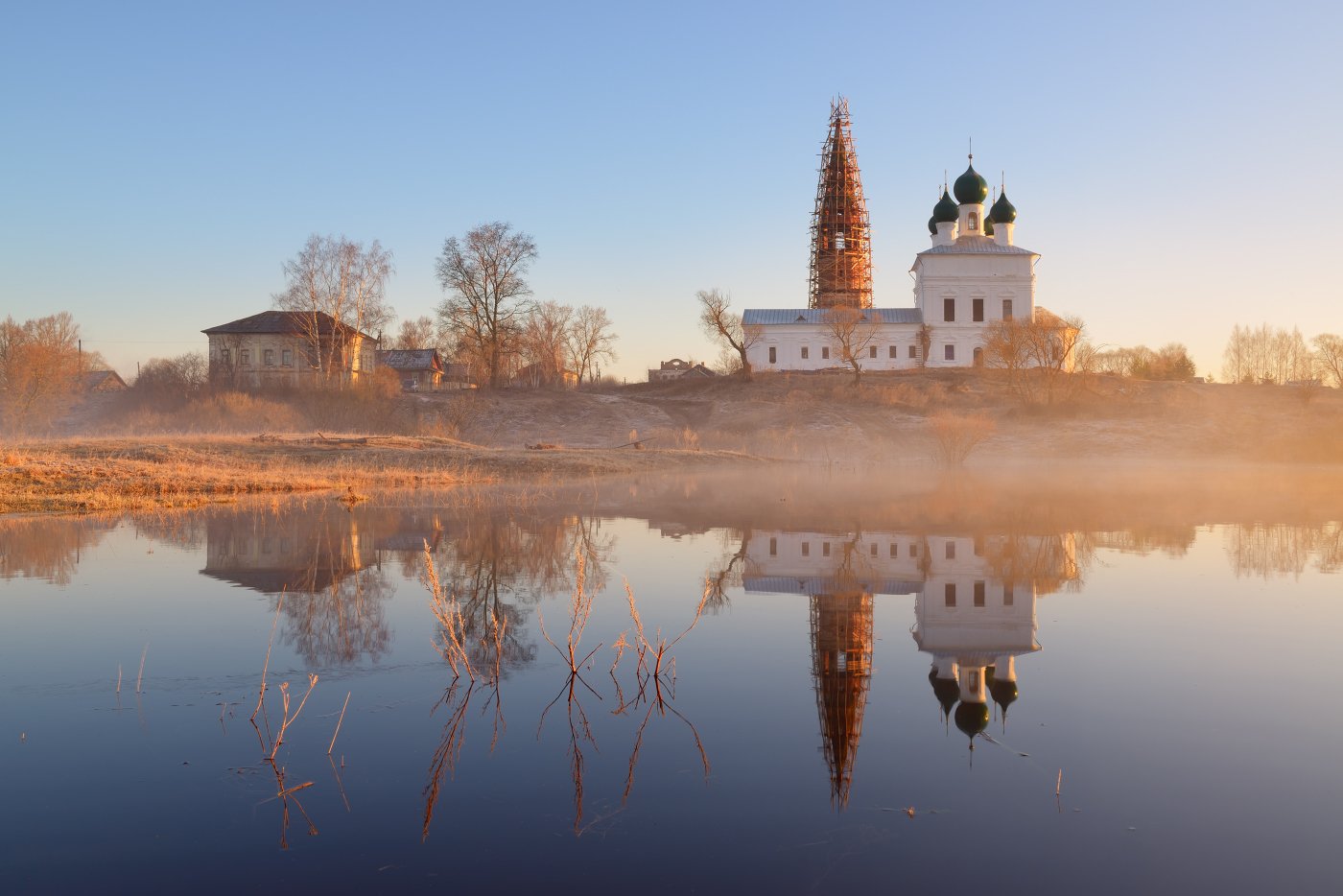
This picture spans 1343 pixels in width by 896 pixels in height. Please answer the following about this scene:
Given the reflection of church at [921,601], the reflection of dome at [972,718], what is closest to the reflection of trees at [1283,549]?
the reflection of church at [921,601]

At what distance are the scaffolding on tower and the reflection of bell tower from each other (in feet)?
189

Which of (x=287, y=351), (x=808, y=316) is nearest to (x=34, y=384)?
(x=287, y=351)

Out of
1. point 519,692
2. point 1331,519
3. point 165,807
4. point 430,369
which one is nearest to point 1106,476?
point 1331,519

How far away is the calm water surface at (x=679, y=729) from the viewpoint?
176 inches

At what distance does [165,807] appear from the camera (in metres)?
4.93

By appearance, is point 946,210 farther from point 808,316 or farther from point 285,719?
point 285,719

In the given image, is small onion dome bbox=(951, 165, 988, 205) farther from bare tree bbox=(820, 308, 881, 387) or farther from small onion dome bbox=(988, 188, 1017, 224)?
bare tree bbox=(820, 308, 881, 387)

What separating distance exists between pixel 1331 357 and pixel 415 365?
60643 mm

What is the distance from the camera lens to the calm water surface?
448 centimetres

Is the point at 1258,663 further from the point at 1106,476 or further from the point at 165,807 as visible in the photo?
the point at 1106,476

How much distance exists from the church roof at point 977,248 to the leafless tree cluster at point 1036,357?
938cm

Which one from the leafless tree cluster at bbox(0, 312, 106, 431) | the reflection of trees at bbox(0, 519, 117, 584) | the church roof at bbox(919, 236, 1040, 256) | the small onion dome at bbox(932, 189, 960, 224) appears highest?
the small onion dome at bbox(932, 189, 960, 224)

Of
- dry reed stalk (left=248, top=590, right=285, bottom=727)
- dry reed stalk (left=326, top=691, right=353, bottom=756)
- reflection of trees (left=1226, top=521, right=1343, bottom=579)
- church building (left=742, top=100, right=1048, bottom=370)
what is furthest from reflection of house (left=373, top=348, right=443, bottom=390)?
dry reed stalk (left=326, top=691, right=353, bottom=756)

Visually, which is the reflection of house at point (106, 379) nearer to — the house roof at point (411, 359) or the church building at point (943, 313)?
the house roof at point (411, 359)
